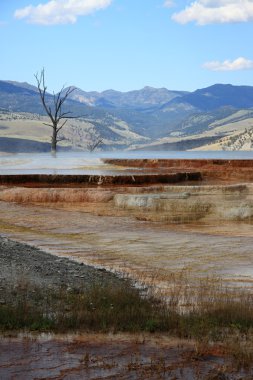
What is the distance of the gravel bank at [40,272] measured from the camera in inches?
355

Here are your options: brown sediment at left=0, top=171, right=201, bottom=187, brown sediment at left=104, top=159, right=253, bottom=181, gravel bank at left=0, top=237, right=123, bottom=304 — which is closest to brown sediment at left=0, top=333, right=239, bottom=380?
gravel bank at left=0, top=237, right=123, bottom=304

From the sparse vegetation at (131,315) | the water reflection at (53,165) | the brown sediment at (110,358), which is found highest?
the water reflection at (53,165)

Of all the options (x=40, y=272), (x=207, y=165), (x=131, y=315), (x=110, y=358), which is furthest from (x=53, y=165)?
(x=110, y=358)

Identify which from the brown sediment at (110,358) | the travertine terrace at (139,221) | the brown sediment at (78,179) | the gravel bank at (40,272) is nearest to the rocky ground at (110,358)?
the brown sediment at (110,358)

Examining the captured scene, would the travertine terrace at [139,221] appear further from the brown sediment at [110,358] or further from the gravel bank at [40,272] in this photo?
the brown sediment at [110,358]

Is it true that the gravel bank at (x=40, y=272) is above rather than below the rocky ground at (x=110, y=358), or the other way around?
above

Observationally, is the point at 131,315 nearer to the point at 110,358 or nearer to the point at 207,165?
the point at 110,358

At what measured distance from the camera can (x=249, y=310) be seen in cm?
789

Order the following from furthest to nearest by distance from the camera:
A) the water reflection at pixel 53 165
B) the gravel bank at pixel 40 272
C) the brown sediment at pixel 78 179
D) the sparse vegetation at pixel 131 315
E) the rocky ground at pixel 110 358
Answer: the water reflection at pixel 53 165 < the brown sediment at pixel 78 179 < the gravel bank at pixel 40 272 < the sparse vegetation at pixel 131 315 < the rocky ground at pixel 110 358

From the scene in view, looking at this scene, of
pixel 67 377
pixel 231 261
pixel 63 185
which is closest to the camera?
pixel 67 377

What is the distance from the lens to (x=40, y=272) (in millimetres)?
9914

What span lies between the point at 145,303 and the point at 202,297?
1.02 metres

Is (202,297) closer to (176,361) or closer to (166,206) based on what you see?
(176,361)

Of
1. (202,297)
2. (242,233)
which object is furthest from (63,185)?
(202,297)
